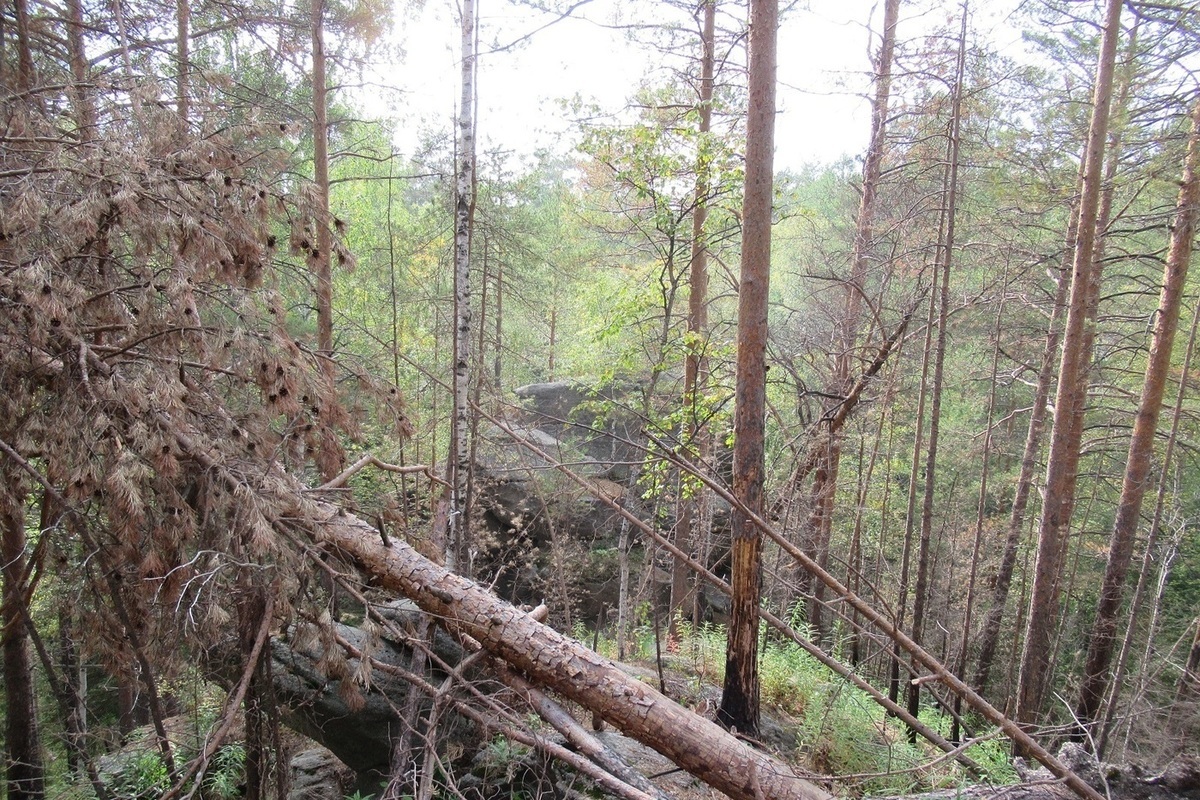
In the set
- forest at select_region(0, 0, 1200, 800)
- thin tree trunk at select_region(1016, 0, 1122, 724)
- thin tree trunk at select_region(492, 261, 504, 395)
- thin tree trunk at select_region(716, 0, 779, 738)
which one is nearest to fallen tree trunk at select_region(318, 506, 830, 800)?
forest at select_region(0, 0, 1200, 800)

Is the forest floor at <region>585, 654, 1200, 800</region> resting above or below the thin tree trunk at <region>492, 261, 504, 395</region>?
below

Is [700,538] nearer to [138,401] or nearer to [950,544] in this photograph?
[138,401]

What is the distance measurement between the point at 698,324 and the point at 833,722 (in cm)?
574

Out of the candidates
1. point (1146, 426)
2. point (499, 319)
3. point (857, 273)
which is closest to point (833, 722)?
point (857, 273)

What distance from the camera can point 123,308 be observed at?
3.86 m

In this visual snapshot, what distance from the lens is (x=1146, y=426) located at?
8.94 metres

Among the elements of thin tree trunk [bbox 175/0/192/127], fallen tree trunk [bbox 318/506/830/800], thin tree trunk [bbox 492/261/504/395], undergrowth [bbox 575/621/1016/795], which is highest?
thin tree trunk [bbox 175/0/192/127]

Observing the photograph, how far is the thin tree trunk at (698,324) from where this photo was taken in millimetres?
7820

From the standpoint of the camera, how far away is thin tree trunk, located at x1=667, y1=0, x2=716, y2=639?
25.7 ft

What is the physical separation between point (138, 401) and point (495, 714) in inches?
109

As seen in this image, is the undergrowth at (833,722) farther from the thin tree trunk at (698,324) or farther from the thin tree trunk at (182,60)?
the thin tree trunk at (182,60)

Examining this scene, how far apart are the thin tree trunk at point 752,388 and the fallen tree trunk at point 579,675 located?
1.27 metres

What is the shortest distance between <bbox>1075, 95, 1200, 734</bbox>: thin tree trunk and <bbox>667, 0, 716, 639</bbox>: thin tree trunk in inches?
222

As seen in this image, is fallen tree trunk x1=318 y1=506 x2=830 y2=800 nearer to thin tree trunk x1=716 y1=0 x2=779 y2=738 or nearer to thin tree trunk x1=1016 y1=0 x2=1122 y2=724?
thin tree trunk x1=716 y1=0 x2=779 y2=738
